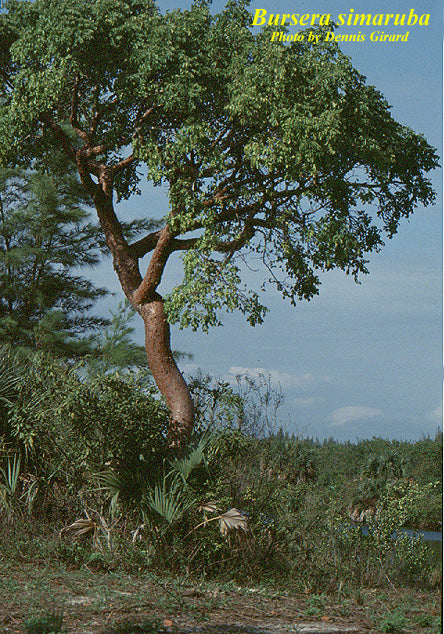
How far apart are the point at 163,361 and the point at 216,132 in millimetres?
4008

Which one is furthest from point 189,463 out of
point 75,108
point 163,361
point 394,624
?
point 75,108

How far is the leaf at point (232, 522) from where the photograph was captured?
26.4 ft

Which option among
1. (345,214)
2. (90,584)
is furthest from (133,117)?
(90,584)

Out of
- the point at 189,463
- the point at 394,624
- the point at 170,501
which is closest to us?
the point at 394,624

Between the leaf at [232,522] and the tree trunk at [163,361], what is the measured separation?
9.25 ft

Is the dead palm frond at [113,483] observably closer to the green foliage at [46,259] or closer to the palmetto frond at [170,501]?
the palmetto frond at [170,501]

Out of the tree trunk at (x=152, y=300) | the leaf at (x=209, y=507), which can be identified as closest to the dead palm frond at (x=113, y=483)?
the leaf at (x=209, y=507)

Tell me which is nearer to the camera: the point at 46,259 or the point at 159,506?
the point at 159,506

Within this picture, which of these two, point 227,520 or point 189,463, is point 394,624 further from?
point 189,463

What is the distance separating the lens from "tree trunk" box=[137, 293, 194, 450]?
38.3ft

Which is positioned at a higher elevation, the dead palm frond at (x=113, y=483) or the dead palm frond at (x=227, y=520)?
the dead palm frond at (x=113, y=483)

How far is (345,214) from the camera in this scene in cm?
1248

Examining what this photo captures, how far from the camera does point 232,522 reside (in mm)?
8094

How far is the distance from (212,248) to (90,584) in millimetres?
6138
